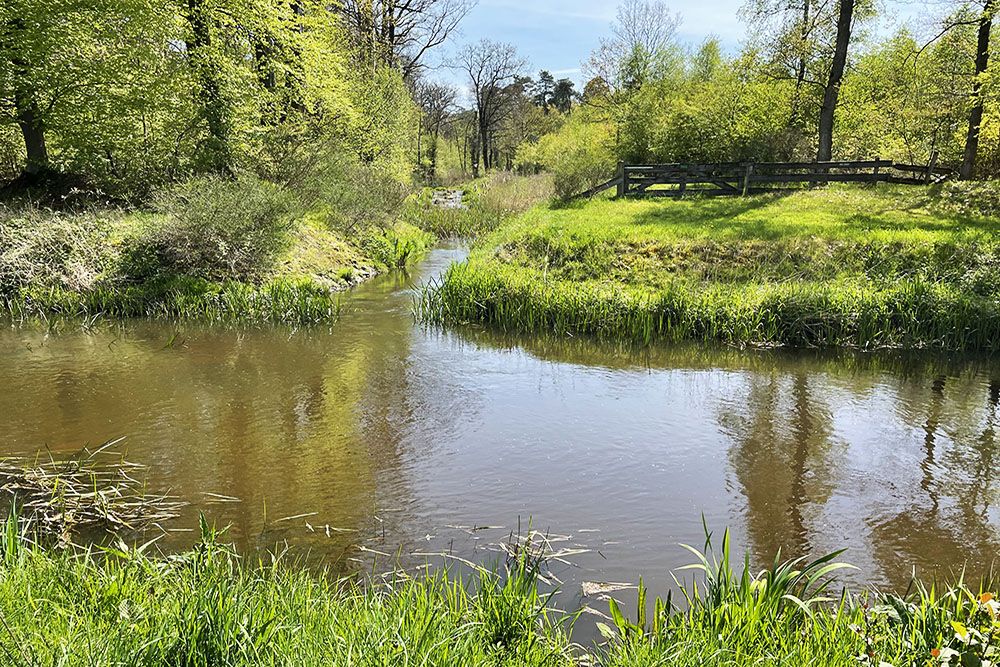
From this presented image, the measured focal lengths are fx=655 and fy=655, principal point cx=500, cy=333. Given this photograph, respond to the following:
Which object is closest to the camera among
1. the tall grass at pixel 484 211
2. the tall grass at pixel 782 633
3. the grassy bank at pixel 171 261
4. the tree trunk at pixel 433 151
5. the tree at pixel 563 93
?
the tall grass at pixel 782 633

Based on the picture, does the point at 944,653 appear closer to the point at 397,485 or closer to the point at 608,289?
the point at 397,485

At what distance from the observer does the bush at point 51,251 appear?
13.0 meters

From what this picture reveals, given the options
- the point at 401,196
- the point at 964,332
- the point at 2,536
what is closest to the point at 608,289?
the point at 964,332

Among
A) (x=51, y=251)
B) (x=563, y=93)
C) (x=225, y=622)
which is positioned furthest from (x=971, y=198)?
(x=563, y=93)

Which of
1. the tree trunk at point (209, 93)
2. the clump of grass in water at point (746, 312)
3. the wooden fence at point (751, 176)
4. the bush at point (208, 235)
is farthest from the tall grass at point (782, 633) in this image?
the wooden fence at point (751, 176)

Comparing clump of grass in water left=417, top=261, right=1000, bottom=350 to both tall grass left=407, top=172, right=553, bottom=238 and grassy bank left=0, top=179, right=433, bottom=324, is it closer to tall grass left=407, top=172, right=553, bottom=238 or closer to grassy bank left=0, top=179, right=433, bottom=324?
grassy bank left=0, top=179, right=433, bottom=324

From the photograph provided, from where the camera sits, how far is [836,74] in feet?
70.0

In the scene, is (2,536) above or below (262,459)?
above

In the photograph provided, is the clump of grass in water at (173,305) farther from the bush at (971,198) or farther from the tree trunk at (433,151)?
the tree trunk at (433,151)

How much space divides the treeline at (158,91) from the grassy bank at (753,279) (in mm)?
7641

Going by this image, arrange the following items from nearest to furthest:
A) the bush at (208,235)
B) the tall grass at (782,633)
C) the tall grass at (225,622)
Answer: the tall grass at (225,622)
the tall grass at (782,633)
the bush at (208,235)

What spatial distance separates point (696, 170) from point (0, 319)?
19.3m

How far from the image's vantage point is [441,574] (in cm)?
464

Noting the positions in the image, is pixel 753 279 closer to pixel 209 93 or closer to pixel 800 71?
pixel 209 93
